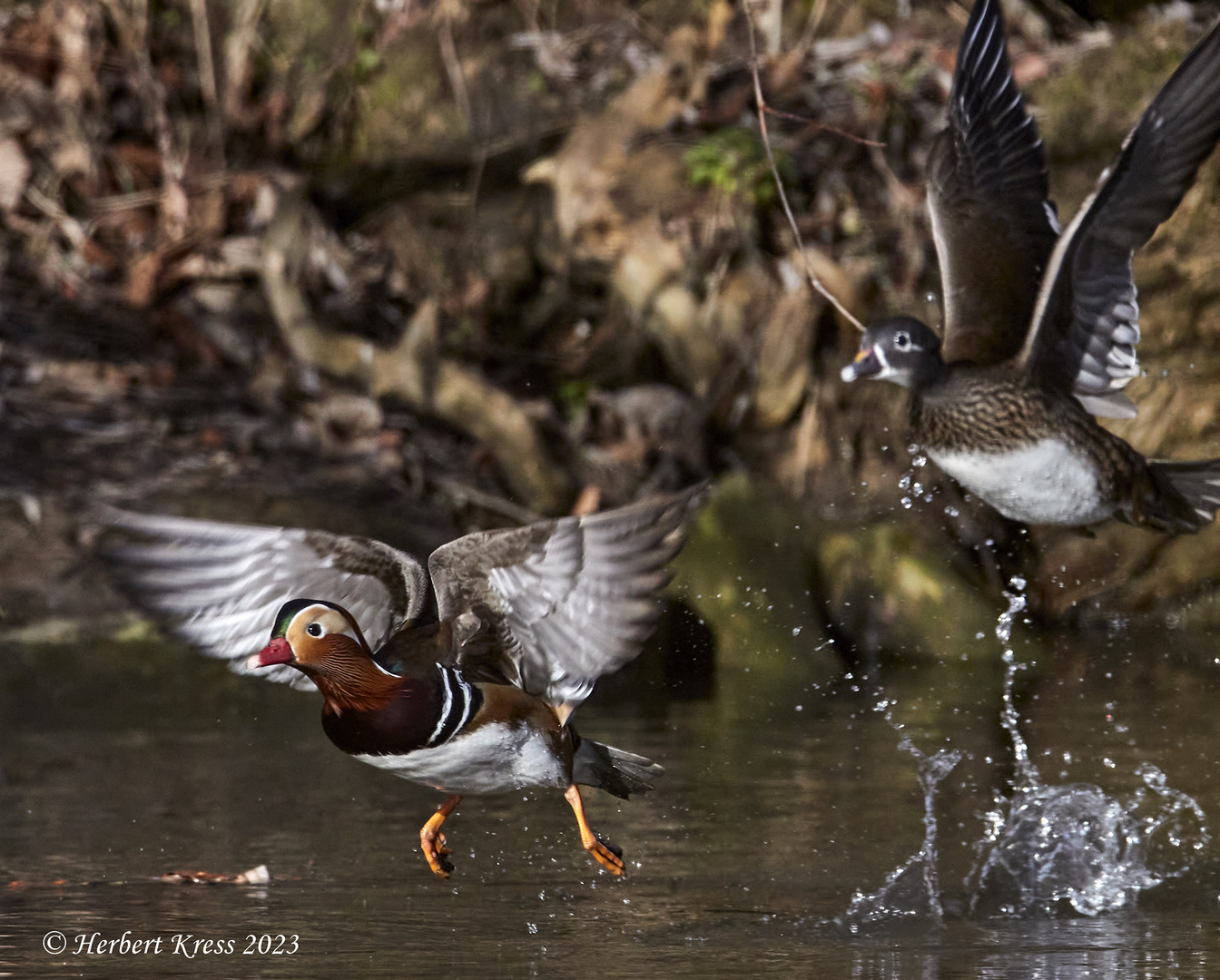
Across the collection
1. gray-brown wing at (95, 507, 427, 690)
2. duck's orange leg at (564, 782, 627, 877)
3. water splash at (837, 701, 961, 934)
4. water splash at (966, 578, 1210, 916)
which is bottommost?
water splash at (966, 578, 1210, 916)

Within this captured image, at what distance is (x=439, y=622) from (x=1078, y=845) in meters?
2.35

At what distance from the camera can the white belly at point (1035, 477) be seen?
14.0 feet

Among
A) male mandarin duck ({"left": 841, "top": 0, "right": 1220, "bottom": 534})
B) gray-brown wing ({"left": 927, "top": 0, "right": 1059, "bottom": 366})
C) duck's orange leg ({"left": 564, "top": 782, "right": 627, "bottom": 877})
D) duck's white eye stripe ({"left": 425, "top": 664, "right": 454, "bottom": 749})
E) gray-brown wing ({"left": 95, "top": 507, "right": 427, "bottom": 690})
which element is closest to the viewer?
duck's white eye stripe ({"left": 425, "top": 664, "right": 454, "bottom": 749})

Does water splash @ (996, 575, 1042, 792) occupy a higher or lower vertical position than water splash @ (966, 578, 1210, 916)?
lower

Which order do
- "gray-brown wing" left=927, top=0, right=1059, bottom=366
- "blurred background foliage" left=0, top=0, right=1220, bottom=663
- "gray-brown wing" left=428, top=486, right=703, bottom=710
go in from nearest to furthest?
"gray-brown wing" left=428, top=486, right=703, bottom=710
"gray-brown wing" left=927, top=0, right=1059, bottom=366
"blurred background foliage" left=0, top=0, right=1220, bottom=663

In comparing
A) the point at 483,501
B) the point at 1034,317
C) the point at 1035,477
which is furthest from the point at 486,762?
the point at 483,501

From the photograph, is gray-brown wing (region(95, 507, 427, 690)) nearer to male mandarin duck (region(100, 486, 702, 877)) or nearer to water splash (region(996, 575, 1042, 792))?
male mandarin duck (region(100, 486, 702, 877))

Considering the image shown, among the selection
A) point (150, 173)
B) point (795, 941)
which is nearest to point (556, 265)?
point (150, 173)

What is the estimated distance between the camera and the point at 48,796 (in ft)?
18.1

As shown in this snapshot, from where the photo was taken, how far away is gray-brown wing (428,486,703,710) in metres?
3.48

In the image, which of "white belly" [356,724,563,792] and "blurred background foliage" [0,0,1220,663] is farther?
"blurred background foliage" [0,0,1220,663]

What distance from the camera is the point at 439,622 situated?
12.4 feet

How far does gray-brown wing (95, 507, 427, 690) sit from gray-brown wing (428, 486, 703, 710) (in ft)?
0.46

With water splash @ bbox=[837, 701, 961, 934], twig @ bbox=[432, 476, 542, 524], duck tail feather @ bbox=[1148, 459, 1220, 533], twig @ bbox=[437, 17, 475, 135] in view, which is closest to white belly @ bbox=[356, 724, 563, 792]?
water splash @ bbox=[837, 701, 961, 934]
